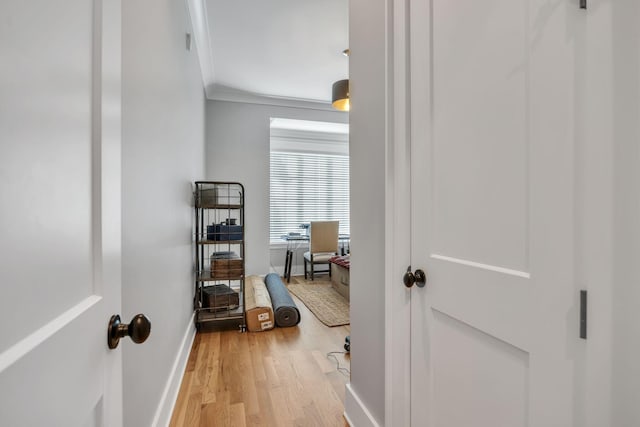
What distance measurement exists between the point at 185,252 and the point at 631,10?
2.53 metres

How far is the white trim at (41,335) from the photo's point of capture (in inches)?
13.4

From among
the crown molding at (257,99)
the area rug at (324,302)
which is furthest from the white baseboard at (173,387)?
the crown molding at (257,99)

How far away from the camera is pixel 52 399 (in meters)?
0.41

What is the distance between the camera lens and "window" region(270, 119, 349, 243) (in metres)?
5.58

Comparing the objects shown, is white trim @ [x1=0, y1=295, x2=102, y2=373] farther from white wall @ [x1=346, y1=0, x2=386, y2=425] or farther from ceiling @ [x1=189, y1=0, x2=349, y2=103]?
ceiling @ [x1=189, y1=0, x2=349, y2=103]

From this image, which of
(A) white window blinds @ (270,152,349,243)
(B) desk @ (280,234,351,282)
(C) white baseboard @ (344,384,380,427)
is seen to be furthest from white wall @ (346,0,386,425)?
(A) white window blinds @ (270,152,349,243)

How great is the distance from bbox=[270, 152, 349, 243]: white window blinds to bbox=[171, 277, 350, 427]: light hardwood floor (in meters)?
3.00

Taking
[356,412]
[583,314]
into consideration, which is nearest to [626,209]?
[583,314]

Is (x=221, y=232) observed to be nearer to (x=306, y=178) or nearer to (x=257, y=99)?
(x=257, y=99)

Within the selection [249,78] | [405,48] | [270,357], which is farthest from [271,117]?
[405,48]

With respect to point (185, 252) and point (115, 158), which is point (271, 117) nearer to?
point (185, 252)

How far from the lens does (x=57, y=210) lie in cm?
44

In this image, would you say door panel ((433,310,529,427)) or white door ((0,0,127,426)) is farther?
door panel ((433,310,529,427))

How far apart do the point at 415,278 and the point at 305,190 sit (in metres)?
4.72
